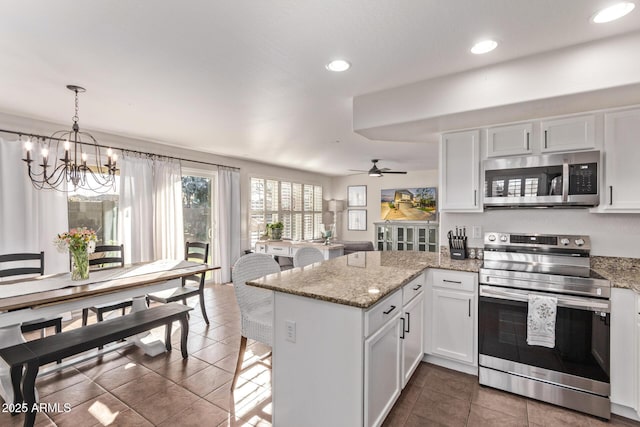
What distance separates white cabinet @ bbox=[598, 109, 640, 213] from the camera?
7.51 feet

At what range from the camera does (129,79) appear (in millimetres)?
2498

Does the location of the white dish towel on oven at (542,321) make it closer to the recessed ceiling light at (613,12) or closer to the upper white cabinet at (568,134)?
the upper white cabinet at (568,134)

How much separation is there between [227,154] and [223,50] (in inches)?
149

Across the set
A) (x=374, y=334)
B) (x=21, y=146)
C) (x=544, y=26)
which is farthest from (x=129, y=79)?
(x=544, y=26)

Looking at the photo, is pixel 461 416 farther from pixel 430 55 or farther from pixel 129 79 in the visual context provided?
pixel 129 79

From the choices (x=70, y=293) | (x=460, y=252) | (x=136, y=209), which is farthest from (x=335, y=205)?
(x=70, y=293)

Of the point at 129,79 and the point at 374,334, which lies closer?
the point at 374,334

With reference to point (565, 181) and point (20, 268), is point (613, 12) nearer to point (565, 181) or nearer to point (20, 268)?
point (565, 181)

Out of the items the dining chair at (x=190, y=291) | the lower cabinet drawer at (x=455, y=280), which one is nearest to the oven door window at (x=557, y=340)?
the lower cabinet drawer at (x=455, y=280)

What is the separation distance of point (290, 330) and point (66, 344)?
1646mm

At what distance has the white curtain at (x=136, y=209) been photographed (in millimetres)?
4238

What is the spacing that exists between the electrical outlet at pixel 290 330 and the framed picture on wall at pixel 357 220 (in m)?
7.62

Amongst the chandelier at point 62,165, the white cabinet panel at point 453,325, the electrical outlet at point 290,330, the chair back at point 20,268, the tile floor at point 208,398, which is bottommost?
the tile floor at point 208,398

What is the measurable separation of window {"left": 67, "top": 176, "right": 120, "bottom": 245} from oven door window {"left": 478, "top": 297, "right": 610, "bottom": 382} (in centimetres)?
464
